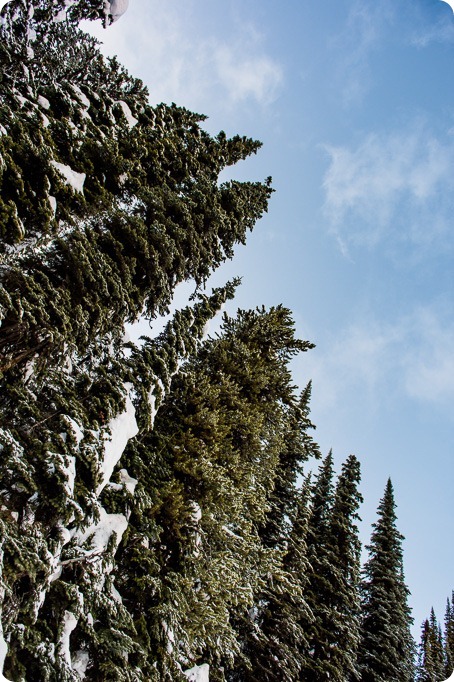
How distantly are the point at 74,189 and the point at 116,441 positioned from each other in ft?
23.4

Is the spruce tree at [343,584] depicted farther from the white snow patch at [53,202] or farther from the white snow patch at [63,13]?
the white snow patch at [63,13]

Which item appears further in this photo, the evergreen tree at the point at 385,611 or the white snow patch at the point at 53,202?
the evergreen tree at the point at 385,611

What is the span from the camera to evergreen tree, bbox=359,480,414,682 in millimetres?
22516

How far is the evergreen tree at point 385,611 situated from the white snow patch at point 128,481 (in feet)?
64.6

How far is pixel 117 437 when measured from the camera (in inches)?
384

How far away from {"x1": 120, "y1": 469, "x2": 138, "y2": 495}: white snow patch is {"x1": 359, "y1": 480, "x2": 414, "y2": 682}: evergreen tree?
19.7 metres

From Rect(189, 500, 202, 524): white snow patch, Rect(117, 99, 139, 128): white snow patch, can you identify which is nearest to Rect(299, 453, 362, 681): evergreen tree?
Rect(189, 500, 202, 524): white snow patch

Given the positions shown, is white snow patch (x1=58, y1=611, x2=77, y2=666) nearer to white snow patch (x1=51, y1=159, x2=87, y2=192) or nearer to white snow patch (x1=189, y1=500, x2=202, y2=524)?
white snow patch (x1=189, y1=500, x2=202, y2=524)

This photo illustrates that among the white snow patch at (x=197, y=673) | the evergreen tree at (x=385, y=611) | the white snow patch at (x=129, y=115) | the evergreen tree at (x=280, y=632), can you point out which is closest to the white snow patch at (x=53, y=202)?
the white snow patch at (x=129, y=115)

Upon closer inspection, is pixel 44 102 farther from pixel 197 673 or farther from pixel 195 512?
pixel 197 673

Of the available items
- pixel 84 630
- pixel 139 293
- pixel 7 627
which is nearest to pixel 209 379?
pixel 139 293

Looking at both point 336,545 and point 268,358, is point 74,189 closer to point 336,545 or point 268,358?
point 268,358

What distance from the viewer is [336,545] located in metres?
23.2

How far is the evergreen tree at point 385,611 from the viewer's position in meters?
22.5
